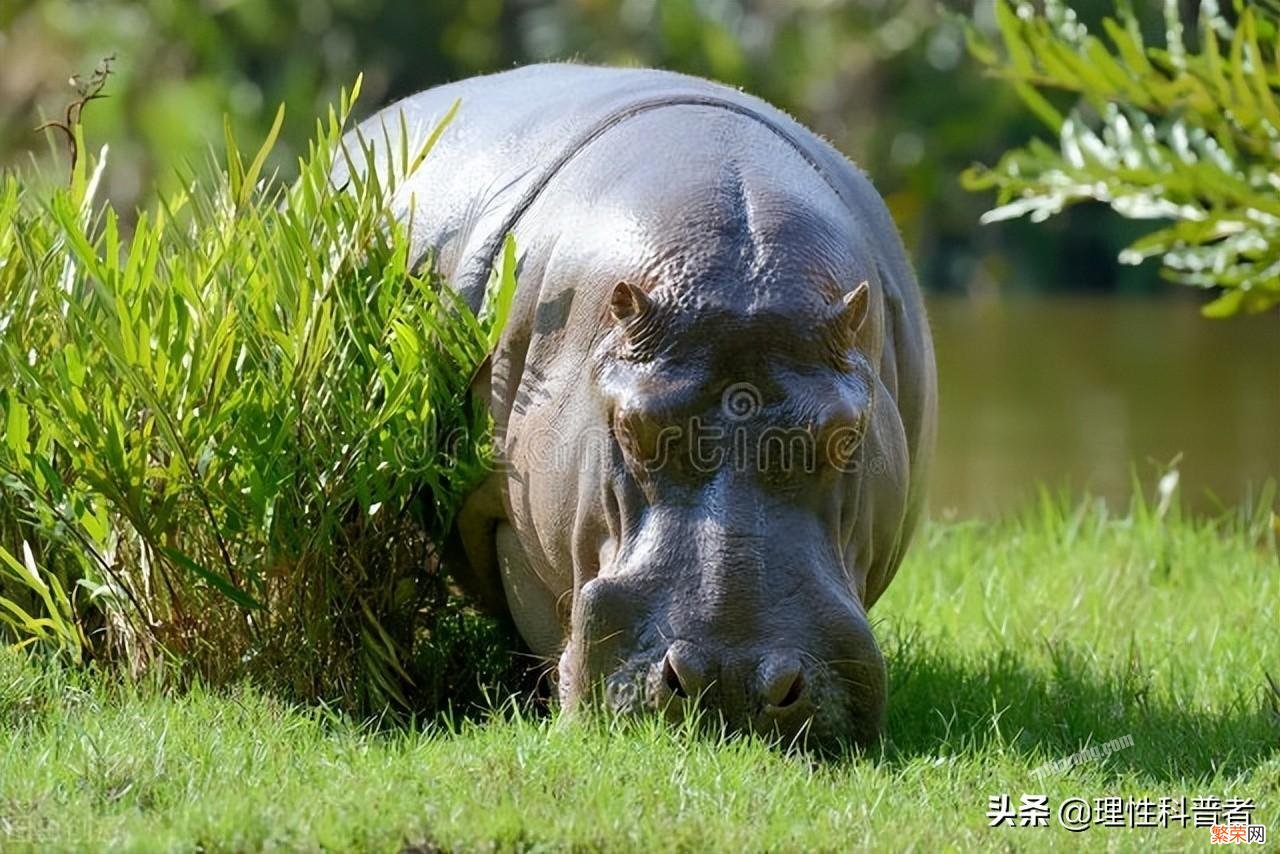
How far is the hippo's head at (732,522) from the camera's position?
14.0 feet

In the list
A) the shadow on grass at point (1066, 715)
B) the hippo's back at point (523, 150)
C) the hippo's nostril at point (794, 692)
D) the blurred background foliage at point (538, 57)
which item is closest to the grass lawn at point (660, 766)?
the shadow on grass at point (1066, 715)

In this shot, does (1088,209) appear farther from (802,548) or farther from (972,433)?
(802,548)

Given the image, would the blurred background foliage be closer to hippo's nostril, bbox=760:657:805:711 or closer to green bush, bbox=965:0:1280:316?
green bush, bbox=965:0:1280:316

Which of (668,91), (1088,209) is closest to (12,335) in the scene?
(668,91)

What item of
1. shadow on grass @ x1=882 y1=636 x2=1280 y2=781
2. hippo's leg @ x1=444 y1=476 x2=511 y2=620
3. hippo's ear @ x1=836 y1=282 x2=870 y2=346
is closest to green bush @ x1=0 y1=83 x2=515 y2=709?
hippo's leg @ x1=444 y1=476 x2=511 y2=620

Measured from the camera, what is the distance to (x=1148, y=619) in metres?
6.50

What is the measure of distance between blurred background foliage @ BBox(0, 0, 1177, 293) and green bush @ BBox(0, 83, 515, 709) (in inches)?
592

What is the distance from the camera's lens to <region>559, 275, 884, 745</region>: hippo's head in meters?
4.27

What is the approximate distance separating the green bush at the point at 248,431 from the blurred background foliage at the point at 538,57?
15.0 m

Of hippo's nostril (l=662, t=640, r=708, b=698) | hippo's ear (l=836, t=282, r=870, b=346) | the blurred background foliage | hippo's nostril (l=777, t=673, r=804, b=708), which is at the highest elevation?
the blurred background foliage

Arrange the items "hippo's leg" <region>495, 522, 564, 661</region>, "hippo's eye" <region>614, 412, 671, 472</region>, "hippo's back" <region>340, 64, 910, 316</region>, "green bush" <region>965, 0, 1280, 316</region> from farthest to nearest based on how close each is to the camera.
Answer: "green bush" <region>965, 0, 1280, 316</region> → "hippo's back" <region>340, 64, 910, 316</region> → "hippo's leg" <region>495, 522, 564, 661</region> → "hippo's eye" <region>614, 412, 671, 472</region>

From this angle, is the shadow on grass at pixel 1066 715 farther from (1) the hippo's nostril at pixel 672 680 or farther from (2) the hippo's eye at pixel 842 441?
(2) the hippo's eye at pixel 842 441

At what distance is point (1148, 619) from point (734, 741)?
106 inches

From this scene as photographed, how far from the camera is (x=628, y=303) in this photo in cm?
443
